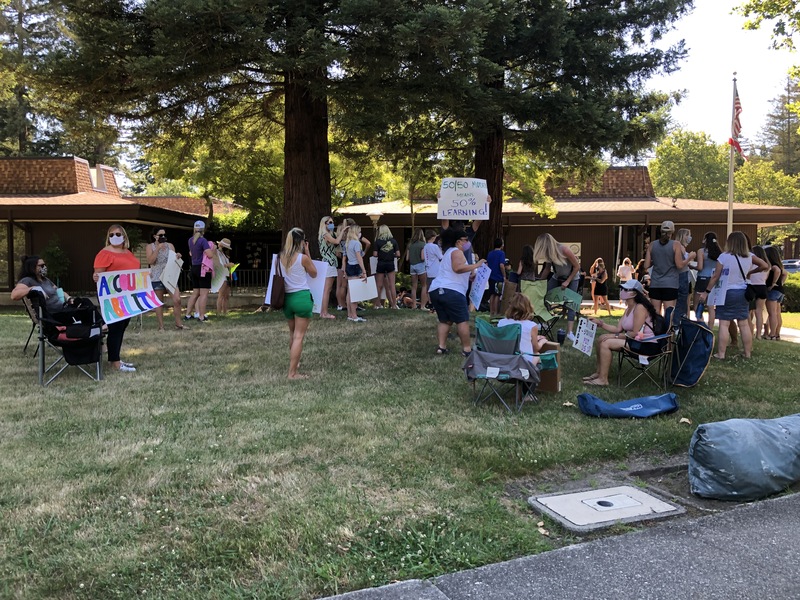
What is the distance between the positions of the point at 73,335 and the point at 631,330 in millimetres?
6022

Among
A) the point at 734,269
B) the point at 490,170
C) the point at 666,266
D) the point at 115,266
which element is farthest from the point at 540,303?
the point at 490,170

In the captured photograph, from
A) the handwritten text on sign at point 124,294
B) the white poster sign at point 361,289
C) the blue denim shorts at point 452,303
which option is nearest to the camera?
the handwritten text on sign at point 124,294

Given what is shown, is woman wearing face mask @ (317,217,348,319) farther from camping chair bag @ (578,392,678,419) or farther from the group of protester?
camping chair bag @ (578,392,678,419)

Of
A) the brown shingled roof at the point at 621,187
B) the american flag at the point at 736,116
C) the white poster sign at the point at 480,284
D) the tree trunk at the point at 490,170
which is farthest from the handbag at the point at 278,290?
the brown shingled roof at the point at 621,187

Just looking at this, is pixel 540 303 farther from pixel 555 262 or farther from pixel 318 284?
pixel 318 284

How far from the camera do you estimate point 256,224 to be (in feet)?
79.7

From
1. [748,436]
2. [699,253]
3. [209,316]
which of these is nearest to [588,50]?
[699,253]

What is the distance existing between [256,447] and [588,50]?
1104 centimetres

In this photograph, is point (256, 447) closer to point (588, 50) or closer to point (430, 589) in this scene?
point (430, 589)

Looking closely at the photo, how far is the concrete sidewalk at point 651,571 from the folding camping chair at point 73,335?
512 centimetres

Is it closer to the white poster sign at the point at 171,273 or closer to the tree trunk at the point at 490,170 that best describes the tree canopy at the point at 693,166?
the tree trunk at the point at 490,170

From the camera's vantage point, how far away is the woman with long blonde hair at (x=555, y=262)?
8562 mm

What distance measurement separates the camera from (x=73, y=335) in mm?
6629

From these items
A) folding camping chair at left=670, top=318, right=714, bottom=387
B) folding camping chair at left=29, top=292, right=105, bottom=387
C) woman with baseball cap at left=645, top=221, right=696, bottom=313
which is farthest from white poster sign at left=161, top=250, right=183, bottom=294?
folding camping chair at left=670, top=318, right=714, bottom=387
